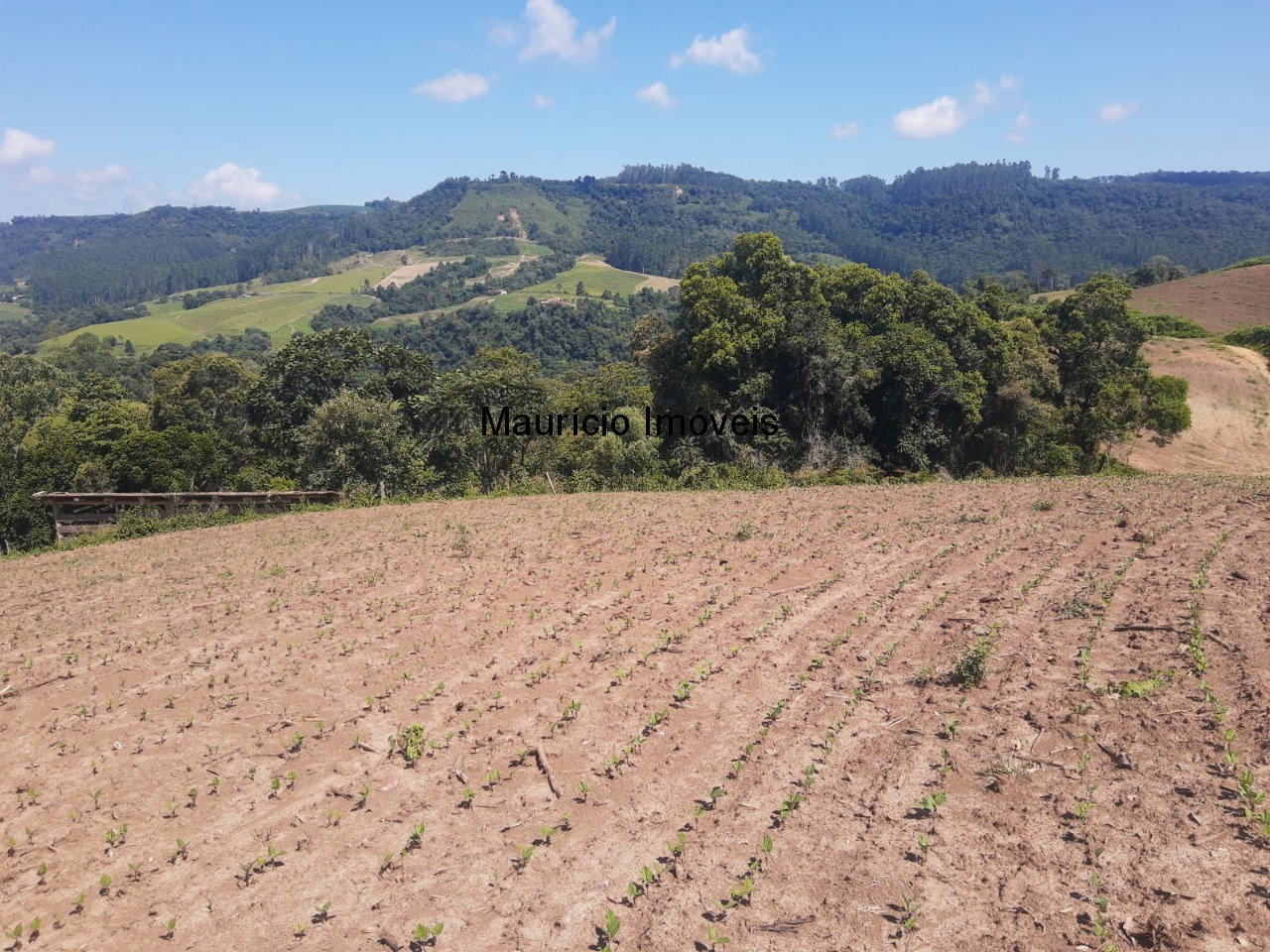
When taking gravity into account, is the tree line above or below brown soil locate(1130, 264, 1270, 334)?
below

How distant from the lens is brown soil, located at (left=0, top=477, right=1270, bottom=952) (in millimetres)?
4617

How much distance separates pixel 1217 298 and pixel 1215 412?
1472 inches

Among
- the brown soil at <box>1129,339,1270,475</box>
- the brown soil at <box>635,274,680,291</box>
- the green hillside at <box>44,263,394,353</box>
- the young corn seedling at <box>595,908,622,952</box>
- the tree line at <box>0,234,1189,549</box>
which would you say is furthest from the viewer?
the brown soil at <box>635,274,680,291</box>

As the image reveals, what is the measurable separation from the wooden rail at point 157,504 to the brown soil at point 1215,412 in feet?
128

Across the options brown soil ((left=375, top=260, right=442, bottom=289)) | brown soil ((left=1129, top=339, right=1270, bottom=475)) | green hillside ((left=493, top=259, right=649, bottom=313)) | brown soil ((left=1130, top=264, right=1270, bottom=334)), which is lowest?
brown soil ((left=1129, top=339, right=1270, bottom=475))

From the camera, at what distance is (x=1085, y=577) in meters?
9.27

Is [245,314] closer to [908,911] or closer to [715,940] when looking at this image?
[715,940]

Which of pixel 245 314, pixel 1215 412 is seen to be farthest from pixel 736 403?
pixel 245 314

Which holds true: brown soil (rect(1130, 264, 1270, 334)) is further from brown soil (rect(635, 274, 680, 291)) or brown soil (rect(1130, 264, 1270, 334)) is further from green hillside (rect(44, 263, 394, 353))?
green hillside (rect(44, 263, 394, 353))

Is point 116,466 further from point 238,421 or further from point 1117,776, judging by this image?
point 1117,776

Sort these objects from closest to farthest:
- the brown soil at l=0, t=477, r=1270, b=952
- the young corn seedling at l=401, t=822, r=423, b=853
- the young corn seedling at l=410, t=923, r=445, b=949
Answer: the young corn seedling at l=410, t=923, r=445, b=949, the brown soil at l=0, t=477, r=1270, b=952, the young corn seedling at l=401, t=822, r=423, b=853

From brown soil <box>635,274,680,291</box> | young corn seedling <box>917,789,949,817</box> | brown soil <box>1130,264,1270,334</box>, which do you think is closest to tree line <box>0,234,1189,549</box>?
young corn seedling <box>917,789,949,817</box>

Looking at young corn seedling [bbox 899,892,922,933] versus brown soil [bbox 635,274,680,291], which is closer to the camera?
young corn seedling [bbox 899,892,922,933]

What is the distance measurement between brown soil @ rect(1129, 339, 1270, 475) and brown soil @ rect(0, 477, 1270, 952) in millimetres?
33724
